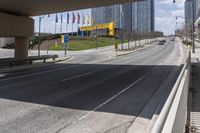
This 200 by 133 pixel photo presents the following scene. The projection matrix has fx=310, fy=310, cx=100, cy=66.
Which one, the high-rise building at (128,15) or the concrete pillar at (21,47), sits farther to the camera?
→ the high-rise building at (128,15)

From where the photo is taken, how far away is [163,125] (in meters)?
3.82

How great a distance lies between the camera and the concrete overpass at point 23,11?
78.7ft

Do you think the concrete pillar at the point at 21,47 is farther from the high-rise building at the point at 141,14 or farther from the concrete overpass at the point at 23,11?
the high-rise building at the point at 141,14

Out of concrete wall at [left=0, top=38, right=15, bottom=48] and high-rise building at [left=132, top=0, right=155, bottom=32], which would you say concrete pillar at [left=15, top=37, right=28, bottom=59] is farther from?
high-rise building at [left=132, top=0, right=155, bottom=32]

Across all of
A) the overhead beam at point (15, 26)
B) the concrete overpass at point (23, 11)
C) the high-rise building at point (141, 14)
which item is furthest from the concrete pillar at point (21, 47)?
the high-rise building at point (141, 14)

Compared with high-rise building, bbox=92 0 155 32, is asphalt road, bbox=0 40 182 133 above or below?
below

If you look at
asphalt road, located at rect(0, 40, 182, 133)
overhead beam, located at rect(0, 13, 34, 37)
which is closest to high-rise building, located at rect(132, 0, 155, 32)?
overhead beam, located at rect(0, 13, 34, 37)

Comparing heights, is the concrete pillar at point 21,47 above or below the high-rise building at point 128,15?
below

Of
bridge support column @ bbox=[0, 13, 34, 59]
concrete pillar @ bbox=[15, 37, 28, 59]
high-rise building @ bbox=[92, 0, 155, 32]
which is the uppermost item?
high-rise building @ bbox=[92, 0, 155, 32]

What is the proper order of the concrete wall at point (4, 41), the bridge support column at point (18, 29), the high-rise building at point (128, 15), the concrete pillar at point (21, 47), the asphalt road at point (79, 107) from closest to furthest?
1. the asphalt road at point (79, 107)
2. the bridge support column at point (18, 29)
3. the concrete pillar at point (21, 47)
4. the concrete wall at point (4, 41)
5. the high-rise building at point (128, 15)

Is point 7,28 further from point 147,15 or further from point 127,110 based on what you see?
point 147,15

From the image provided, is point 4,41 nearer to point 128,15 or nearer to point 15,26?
point 128,15

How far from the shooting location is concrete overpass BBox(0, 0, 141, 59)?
24.0 meters

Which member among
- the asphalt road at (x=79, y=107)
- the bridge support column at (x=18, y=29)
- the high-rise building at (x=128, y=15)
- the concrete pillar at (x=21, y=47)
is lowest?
the asphalt road at (x=79, y=107)
